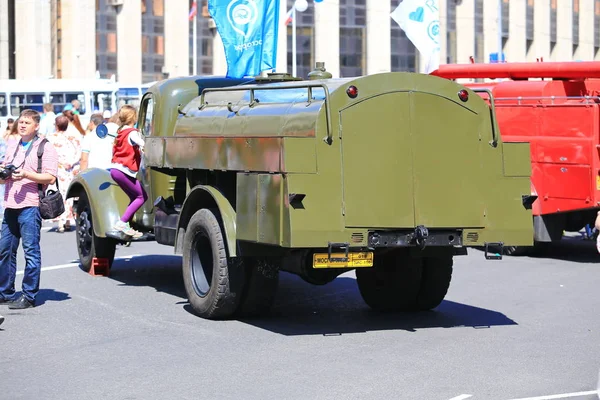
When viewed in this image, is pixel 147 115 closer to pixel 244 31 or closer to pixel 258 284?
pixel 244 31

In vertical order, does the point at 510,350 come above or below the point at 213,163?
below

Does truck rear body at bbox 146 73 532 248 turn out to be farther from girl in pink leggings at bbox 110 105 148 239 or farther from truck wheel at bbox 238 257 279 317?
girl in pink leggings at bbox 110 105 148 239

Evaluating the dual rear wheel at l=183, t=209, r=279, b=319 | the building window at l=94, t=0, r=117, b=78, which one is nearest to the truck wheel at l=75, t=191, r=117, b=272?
the dual rear wheel at l=183, t=209, r=279, b=319

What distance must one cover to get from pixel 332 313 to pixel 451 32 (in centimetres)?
5883

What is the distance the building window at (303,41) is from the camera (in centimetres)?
6322

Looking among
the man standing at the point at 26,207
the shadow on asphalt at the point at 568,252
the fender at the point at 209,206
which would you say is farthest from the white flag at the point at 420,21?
the man standing at the point at 26,207

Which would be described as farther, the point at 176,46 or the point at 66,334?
the point at 176,46

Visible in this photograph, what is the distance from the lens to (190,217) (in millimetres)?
11281

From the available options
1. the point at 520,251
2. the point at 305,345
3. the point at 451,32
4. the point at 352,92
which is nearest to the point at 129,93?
the point at 451,32

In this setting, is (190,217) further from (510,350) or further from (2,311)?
(510,350)

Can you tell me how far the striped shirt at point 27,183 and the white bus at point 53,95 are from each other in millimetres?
33264

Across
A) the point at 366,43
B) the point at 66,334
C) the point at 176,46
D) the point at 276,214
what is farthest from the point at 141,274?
the point at 366,43

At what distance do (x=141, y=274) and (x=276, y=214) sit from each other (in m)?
5.21

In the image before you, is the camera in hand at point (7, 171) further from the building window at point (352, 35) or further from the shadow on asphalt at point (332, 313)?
the building window at point (352, 35)
